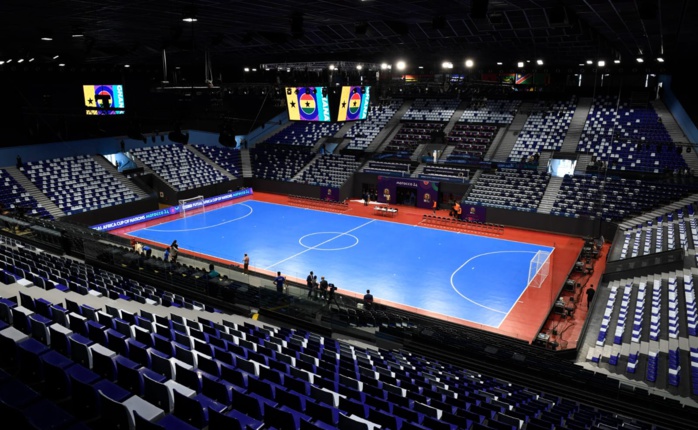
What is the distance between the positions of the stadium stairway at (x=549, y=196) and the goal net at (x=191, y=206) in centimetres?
2261

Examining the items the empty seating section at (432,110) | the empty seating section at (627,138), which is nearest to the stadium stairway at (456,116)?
the empty seating section at (432,110)

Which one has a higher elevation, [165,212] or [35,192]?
[35,192]

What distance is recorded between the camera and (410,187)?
34.5 m

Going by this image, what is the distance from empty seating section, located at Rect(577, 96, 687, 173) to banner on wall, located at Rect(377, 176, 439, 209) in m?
10.6

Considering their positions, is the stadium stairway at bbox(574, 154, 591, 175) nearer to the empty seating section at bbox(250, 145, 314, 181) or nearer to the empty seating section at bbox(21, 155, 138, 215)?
the empty seating section at bbox(250, 145, 314, 181)

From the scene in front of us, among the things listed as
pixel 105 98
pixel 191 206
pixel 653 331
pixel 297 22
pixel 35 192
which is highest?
pixel 297 22

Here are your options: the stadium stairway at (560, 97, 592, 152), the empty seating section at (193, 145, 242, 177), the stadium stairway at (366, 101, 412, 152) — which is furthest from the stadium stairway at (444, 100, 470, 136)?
the empty seating section at (193, 145, 242, 177)

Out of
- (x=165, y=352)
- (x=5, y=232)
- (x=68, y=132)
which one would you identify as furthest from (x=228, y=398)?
(x=68, y=132)

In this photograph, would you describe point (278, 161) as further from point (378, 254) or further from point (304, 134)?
point (378, 254)

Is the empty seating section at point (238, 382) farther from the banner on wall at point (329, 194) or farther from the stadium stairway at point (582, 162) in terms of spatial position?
the stadium stairway at point (582, 162)

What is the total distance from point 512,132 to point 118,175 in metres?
29.9

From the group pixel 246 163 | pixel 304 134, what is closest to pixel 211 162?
pixel 246 163

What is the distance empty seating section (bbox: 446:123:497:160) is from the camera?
119ft

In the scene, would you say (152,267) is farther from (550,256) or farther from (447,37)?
(550,256)
